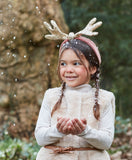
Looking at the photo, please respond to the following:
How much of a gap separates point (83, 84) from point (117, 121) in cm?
328

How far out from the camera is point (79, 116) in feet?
8.00

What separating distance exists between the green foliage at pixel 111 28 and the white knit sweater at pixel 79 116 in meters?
5.50

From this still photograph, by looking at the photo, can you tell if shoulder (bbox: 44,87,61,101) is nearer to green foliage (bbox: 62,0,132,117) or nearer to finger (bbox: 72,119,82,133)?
finger (bbox: 72,119,82,133)

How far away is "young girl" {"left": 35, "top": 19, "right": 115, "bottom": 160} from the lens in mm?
2414

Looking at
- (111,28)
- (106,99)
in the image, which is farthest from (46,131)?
(111,28)

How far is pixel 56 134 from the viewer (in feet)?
7.61

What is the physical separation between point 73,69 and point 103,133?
0.51m

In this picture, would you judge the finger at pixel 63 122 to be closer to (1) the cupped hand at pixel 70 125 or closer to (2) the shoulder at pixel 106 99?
(1) the cupped hand at pixel 70 125

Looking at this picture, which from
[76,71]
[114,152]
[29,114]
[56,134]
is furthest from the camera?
[29,114]

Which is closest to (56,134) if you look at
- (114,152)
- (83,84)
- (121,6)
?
(83,84)

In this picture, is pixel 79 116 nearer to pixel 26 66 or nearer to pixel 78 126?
pixel 78 126

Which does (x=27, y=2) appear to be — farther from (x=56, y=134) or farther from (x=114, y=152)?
(x=56, y=134)

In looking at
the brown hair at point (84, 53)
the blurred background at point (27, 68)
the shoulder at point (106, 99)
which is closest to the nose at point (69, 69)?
the brown hair at point (84, 53)

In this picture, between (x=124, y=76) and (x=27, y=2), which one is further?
(x=124, y=76)
